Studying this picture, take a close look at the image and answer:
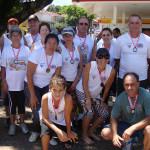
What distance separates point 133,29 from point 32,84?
2028mm

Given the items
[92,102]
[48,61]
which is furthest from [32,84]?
[92,102]

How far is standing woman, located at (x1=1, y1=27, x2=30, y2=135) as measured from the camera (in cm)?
392

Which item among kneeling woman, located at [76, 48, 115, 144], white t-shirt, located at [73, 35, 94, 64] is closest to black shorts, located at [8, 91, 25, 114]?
kneeling woman, located at [76, 48, 115, 144]

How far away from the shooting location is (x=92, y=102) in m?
4.00

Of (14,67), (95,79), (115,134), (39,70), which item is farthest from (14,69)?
(115,134)

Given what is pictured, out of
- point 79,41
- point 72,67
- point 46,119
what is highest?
point 79,41

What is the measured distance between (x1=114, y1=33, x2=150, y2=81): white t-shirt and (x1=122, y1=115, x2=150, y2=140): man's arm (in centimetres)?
98

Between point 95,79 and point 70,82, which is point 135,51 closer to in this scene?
point 95,79

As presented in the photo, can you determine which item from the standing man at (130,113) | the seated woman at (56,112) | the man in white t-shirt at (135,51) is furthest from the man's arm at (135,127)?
the man in white t-shirt at (135,51)

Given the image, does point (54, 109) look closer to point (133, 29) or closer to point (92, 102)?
point (92, 102)

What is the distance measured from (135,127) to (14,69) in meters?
2.29

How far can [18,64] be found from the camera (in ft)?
13.0

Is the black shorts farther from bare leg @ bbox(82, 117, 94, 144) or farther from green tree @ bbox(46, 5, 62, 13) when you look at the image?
green tree @ bbox(46, 5, 62, 13)

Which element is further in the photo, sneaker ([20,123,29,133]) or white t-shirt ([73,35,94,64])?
white t-shirt ([73,35,94,64])
